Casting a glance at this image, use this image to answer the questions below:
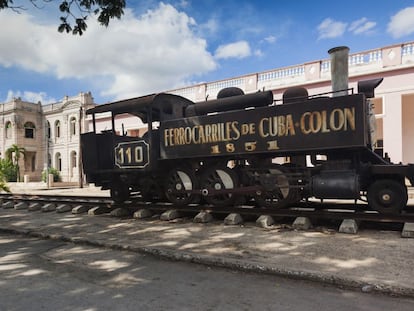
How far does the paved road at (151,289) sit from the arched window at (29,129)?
4253cm

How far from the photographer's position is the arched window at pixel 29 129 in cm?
4219

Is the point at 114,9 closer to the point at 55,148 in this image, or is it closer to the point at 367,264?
the point at 367,264

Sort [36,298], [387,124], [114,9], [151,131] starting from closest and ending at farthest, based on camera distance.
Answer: [36,298] → [114,9] → [151,131] → [387,124]

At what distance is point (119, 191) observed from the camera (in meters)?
8.74

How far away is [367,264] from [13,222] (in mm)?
7616

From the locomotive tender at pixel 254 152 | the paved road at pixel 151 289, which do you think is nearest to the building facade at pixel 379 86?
the locomotive tender at pixel 254 152

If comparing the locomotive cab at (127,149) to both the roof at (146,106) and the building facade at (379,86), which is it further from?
the building facade at (379,86)

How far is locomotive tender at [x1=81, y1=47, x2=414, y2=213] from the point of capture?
19.3ft

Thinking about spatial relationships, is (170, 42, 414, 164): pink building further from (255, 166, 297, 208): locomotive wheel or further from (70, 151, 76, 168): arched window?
(70, 151, 76, 168): arched window

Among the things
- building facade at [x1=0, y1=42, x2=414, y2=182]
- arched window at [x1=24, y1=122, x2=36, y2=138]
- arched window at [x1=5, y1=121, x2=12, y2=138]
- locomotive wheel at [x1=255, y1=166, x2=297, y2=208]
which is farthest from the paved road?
arched window at [x1=5, y1=121, x2=12, y2=138]

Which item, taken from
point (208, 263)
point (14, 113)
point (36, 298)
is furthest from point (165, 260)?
point (14, 113)

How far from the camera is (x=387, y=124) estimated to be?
50.6ft

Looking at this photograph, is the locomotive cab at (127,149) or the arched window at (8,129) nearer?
the locomotive cab at (127,149)

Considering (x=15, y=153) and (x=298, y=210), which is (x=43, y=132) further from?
(x=298, y=210)
